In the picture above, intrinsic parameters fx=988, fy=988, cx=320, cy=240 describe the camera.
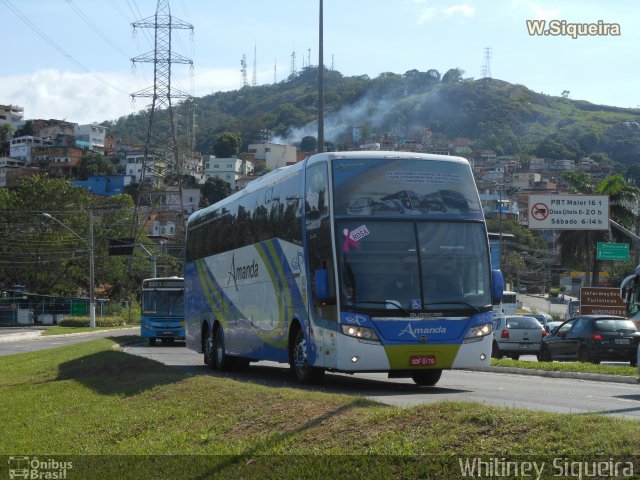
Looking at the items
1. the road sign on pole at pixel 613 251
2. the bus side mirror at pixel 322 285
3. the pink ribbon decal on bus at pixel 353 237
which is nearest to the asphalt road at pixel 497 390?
the bus side mirror at pixel 322 285

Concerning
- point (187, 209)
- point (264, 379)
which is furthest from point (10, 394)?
point (187, 209)

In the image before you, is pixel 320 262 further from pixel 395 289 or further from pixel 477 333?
pixel 477 333

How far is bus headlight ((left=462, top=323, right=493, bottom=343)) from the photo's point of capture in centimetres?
1572

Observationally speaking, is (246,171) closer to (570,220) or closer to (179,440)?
(570,220)

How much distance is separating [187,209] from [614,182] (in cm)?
7355

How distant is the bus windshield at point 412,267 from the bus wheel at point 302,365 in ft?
6.68

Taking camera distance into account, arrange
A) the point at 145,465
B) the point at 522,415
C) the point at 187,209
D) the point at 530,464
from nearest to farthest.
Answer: the point at 530,464
the point at 522,415
the point at 145,465
the point at 187,209

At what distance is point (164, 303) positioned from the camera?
151 feet

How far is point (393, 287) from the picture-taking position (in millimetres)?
15359

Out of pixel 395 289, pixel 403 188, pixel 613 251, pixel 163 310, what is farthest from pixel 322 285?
pixel 613 251

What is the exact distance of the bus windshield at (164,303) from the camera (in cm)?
4591

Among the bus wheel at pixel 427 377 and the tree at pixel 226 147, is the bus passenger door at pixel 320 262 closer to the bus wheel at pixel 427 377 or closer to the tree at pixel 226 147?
the bus wheel at pixel 427 377

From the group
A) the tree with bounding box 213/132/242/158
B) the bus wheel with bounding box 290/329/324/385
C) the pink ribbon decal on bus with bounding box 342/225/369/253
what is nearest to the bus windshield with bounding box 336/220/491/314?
the pink ribbon decal on bus with bounding box 342/225/369/253

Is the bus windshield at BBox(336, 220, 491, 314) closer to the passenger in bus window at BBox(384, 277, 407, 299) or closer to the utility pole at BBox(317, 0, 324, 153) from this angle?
the passenger in bus window at BBox(384, 277, 407, 299)
